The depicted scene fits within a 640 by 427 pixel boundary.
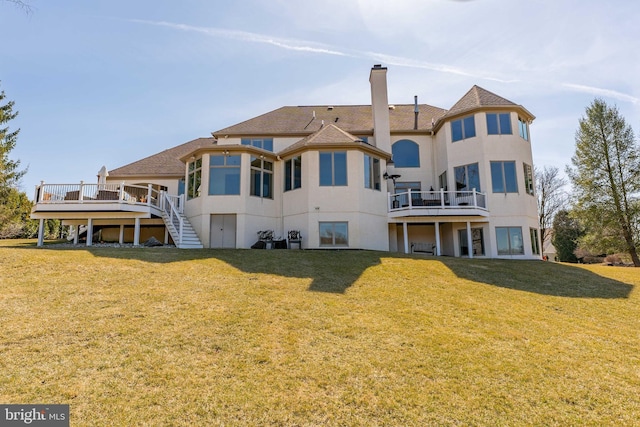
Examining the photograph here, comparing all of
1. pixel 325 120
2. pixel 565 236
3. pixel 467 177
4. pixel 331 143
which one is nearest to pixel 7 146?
pixel 325 120

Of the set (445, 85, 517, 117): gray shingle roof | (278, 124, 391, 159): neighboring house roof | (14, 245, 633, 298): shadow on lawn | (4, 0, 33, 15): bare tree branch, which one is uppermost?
(445, 85, 517, 117): gray shingle roof

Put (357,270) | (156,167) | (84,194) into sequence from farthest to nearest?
(156,167)
(84,194)
(357,270)

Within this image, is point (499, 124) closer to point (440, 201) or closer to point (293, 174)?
point (440, 201)

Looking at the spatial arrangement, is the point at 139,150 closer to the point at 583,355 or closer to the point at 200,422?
the point at 200,422

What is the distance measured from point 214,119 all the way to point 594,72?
19.6m

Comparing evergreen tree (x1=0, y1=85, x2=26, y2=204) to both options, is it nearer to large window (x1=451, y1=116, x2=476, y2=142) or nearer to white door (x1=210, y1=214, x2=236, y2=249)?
white door (x1=210, y1=214, x2=236, y2=249)

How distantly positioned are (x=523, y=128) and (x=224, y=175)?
1627cm

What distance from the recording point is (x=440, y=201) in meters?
18.0

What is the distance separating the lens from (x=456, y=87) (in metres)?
21.0

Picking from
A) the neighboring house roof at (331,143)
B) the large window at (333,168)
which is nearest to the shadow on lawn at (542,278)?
the large window at (333,168)

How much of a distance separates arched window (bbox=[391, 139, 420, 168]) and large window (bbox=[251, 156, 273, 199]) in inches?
302

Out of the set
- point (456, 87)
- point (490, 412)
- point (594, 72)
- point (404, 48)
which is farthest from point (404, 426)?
point (456, 87)

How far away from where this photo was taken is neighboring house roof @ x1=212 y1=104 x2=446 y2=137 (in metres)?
21.4

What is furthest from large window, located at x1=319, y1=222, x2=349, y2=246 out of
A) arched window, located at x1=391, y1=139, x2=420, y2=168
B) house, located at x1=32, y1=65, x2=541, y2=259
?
arched window, located at x1=391, y1=139, x2=420, y2=168
